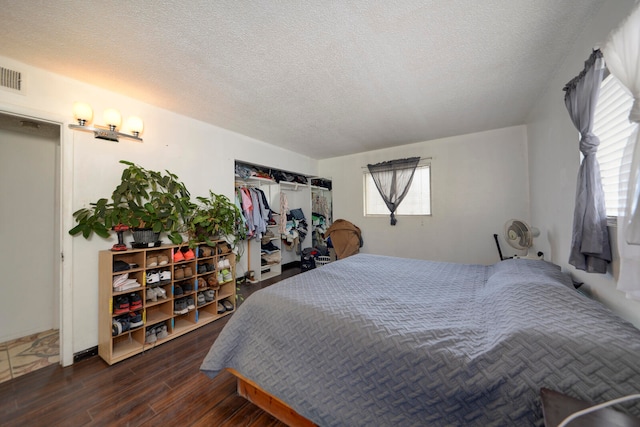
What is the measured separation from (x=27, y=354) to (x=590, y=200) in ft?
14.0

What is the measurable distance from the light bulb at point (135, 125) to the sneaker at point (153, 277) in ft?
4.57

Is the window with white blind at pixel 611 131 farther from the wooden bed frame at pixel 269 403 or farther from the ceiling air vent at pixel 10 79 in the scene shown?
the ceiling air vent at pixel 10 79

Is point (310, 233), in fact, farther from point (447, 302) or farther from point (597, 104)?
point (597, 104)

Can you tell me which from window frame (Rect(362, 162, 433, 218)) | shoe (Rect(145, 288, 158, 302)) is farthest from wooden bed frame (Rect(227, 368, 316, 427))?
window frame (Rect(362, 162, 433, 218))

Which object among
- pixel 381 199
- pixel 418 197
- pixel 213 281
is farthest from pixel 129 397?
pixel 418 197

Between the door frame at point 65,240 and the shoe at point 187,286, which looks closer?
the door frame at point 65,240

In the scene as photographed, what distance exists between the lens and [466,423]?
0.80 m

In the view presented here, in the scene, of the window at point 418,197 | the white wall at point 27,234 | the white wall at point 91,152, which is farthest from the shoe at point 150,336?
the window at point 418,197

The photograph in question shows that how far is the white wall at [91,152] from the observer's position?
5.78 ft

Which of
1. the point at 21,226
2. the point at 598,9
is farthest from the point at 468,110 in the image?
the point at 21,226

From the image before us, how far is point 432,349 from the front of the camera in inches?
36.0

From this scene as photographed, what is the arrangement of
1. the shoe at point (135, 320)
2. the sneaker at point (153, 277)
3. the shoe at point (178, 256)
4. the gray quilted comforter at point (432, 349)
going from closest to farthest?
the gray quilted comforter at point (432, 349) → the shoe at point (135, 320) → the sneaker at point (153, 277) → the shoe at point (178, 256)

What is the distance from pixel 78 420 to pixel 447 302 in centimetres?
235

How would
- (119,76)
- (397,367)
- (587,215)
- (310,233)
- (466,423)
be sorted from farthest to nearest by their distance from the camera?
(310,233) → (119,76) → (587,215) → (397,367) → (466,423)
